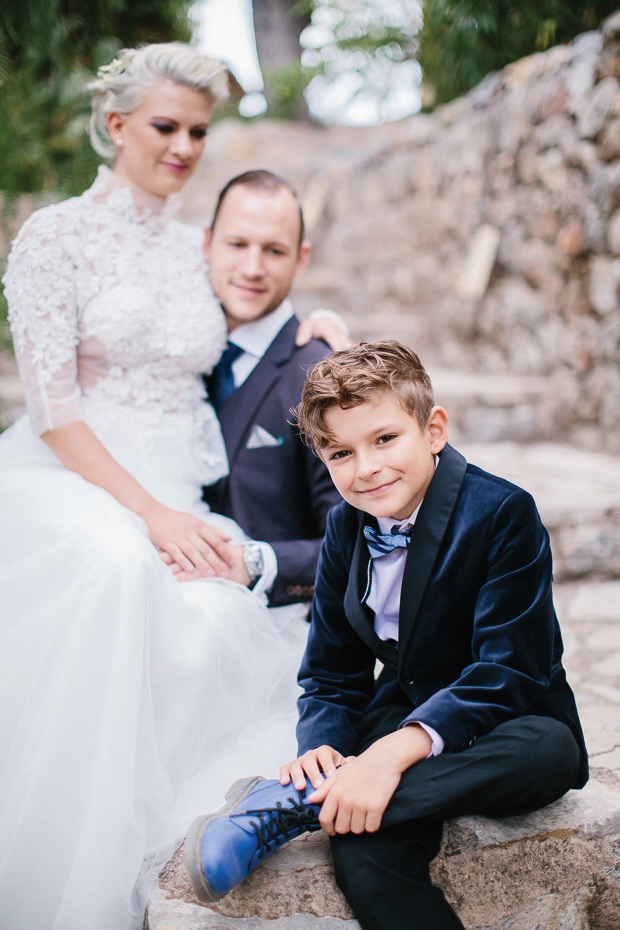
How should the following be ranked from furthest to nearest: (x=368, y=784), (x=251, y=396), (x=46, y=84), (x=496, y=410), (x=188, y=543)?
(x=46, y=84)
(x=496, y=410)
(x=251, y=396)
(x=188, y=543)
(x=368, y=784)

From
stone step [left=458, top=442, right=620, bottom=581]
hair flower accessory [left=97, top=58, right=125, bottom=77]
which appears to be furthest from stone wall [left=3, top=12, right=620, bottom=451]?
hair flower accessory [left=97, top=58, right=125, bottom=77]

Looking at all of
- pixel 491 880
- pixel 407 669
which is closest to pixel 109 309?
pixel 407 669

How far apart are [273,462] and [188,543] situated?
400 mm

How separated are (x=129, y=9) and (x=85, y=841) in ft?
19.6

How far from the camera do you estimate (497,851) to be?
4.45 ft

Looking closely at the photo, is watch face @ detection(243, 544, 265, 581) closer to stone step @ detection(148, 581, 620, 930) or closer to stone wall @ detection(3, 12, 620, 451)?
stone step @ detection(148, 581, 620, 930)

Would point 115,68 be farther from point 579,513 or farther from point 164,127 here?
point 579,513

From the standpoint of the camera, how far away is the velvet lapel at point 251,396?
209 cm

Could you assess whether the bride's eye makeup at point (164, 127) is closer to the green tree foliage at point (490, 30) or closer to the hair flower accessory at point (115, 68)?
the hair flower accessory at point (115, 68)

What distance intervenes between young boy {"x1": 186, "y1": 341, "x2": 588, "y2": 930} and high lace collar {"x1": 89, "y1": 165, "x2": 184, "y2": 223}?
3.24ft

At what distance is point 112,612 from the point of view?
4.89 feet

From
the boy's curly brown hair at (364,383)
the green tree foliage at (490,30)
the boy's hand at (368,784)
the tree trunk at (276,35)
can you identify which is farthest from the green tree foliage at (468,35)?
the boy's hand at (368,784)

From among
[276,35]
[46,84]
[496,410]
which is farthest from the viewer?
[276,35]

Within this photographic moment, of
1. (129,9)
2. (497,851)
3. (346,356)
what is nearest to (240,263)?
(346,356)
